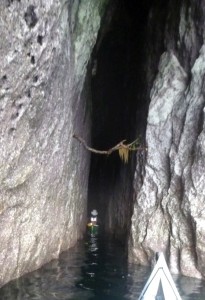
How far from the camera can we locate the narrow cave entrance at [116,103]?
14109mm

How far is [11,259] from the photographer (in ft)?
26.2

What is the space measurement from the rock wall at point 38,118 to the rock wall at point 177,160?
5.93ft

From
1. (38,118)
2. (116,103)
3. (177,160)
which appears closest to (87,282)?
(177,160)

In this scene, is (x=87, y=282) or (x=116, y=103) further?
(x=116, y=103)

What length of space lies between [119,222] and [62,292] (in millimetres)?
7061

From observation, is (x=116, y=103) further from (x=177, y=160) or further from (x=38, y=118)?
(x=38, y=118)

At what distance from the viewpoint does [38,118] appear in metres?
7.50

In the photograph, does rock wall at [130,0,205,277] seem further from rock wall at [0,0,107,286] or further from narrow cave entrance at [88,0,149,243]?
narrow cave entrance at [88,0,149,243]

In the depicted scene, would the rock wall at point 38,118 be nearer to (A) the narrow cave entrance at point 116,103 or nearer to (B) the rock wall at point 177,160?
(B) the rock wall at point 177,160

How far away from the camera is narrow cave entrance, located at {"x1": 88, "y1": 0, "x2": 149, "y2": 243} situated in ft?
46.3

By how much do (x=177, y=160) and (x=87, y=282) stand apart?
3.02 metres

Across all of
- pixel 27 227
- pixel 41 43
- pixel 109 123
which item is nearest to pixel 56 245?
pixel 27 227

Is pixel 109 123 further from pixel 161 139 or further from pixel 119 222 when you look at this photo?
pixel 161 139

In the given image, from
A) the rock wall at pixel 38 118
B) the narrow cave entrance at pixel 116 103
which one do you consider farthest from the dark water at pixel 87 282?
the narrow cave entrance at pixel 116 103
